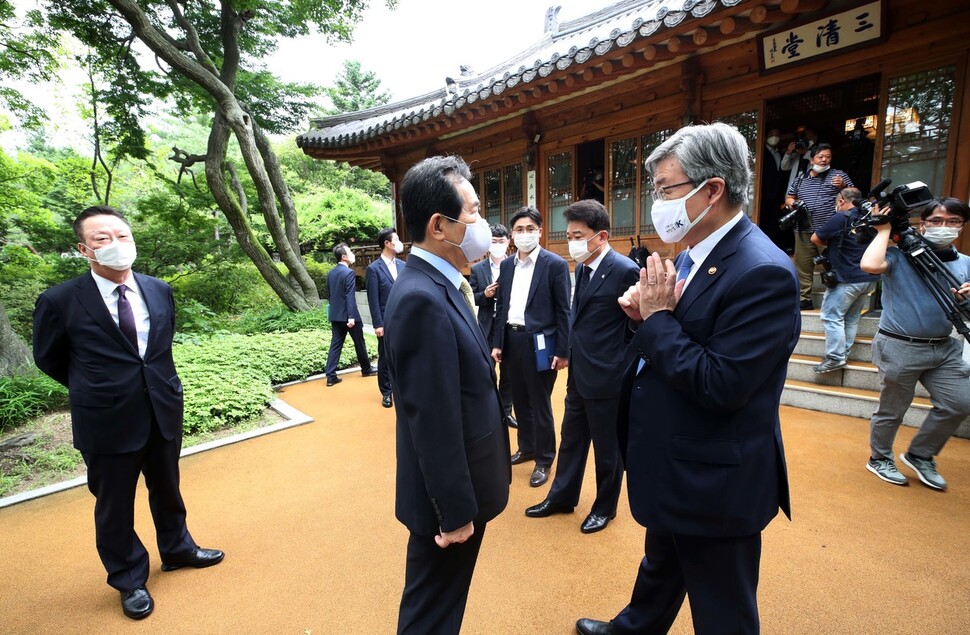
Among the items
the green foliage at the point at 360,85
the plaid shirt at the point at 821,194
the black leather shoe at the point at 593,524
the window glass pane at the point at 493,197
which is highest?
the green foliage at the point at 360,85

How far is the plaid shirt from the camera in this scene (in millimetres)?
5492

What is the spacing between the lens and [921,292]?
3.10 meters

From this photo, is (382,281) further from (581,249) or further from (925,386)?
(925,386)

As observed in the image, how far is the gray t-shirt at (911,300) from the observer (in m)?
3.05

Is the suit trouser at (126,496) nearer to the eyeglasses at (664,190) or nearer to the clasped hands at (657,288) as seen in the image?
the clasped hands at (657,288)

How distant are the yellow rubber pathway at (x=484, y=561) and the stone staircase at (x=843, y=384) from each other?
1.91 feet

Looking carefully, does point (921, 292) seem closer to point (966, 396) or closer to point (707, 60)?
point (966, 396)

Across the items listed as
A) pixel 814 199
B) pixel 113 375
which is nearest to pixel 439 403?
pixel 113 375

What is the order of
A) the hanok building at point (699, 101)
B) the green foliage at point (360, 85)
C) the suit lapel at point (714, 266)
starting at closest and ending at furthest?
the suit lapel at point (714, 266), the hanok building at point (699, 101), the green foliage at point (360, 85)

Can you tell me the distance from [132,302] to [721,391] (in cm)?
297

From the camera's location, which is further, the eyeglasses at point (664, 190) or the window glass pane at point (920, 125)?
the window glass pane at point (920, 125)

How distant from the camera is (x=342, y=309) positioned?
6.63 meters

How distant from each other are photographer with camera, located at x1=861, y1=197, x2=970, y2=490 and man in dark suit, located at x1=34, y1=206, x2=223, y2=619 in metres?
4.66

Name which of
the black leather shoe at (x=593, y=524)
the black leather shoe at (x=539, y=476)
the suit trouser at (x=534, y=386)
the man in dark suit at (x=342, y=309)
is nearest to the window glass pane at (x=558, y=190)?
the man in dark suit at (x=342, y=309)
